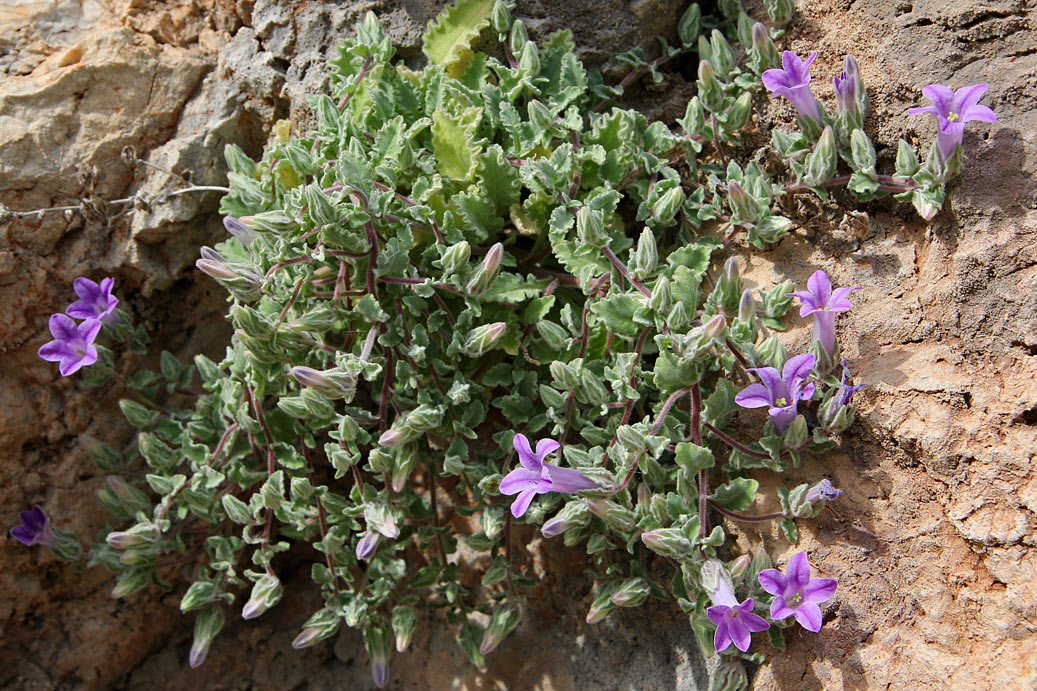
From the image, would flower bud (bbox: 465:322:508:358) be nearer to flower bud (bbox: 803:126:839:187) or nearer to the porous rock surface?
the porous rock surface

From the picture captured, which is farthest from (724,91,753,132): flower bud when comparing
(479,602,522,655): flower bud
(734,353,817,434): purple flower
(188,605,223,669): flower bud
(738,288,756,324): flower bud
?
(188,605,223,669): flower bud

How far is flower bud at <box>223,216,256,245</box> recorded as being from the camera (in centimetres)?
317

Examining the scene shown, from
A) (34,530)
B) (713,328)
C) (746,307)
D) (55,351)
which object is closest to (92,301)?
(55,351)

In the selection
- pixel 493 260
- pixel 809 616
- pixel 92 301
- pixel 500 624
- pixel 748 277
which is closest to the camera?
pixel 809 616

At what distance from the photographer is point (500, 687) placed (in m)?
3.32

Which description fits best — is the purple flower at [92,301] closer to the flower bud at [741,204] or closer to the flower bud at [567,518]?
the flower bud at [567,518]

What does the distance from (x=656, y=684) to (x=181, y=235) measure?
268 cm

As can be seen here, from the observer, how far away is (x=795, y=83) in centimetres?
300

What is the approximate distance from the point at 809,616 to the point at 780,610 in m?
0.09

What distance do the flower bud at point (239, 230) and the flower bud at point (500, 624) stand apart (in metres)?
1.70

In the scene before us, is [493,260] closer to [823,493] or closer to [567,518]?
[567,518]

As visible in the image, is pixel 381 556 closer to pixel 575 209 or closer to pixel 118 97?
pixel 575 209

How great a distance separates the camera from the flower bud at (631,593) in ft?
9.36

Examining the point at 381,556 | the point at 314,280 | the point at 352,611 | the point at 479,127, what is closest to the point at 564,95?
the point at 479,127
